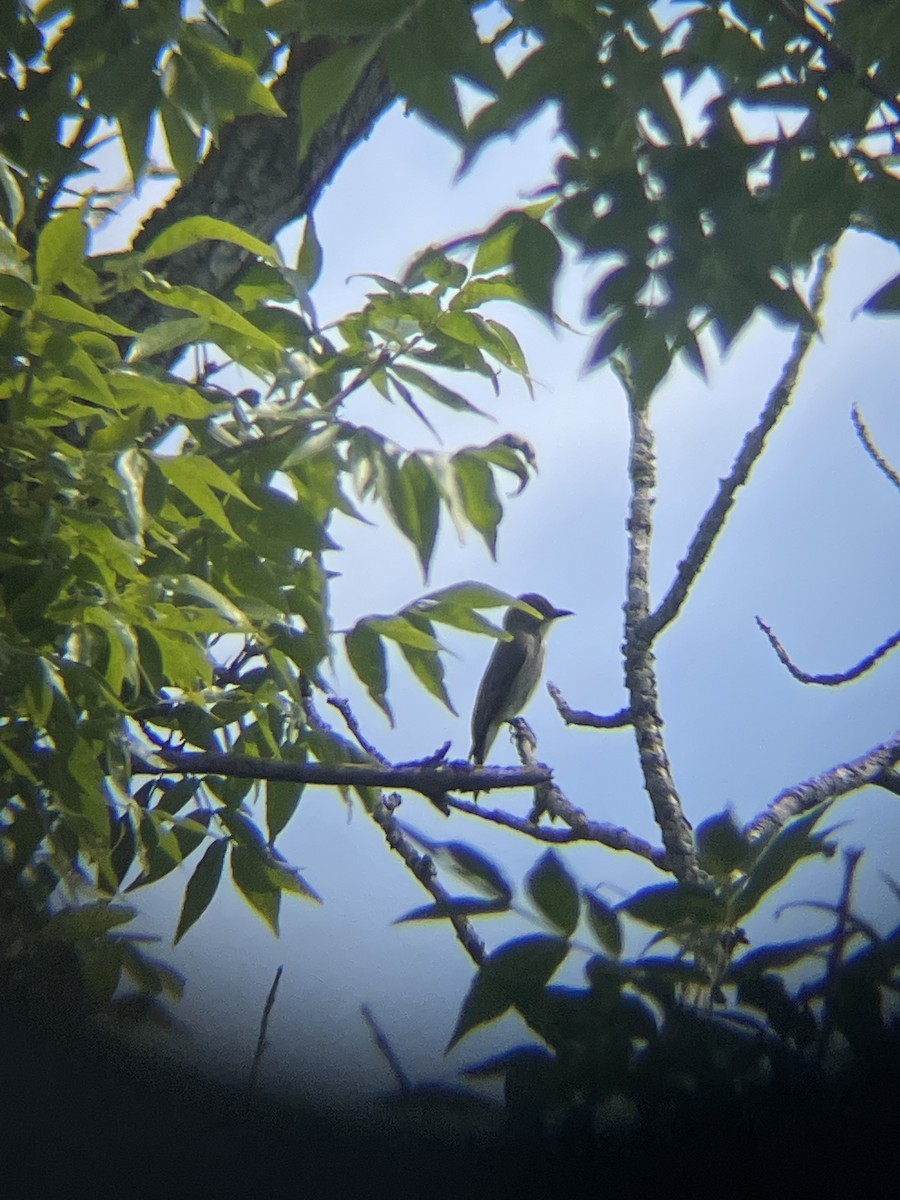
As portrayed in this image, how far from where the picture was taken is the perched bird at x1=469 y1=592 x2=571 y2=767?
165 inches

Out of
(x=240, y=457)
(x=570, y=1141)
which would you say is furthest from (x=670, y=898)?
(x=240, y=457)

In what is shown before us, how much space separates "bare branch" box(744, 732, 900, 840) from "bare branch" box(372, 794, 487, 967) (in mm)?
407

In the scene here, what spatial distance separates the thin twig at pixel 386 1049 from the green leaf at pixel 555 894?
171mm

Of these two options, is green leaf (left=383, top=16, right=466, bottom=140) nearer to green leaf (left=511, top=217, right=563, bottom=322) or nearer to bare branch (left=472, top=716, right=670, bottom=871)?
green leaf (left=511, top=217, right=563, bottom=322)

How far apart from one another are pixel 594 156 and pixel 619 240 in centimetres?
11

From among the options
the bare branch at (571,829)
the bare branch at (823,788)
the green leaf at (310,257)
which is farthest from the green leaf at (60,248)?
the bare branch at (823,788)

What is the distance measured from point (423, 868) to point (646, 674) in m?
0.66

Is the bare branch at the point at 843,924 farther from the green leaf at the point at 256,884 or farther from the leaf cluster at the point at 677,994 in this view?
the green leaf at the point at 256,884

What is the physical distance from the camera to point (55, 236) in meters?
0.99

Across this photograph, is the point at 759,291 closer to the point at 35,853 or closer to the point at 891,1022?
the point at 891,1022

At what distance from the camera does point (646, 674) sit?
173 cm

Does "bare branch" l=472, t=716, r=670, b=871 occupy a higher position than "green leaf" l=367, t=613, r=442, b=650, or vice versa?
"green leaf" l=367, t=613, r=442, b=650

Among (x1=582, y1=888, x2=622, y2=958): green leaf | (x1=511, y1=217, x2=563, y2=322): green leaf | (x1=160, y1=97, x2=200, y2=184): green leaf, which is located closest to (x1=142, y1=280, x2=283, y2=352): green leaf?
(x1=160, y1=97, x2=200, y2=184): green leaf

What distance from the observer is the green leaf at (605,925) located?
0.74 metres
